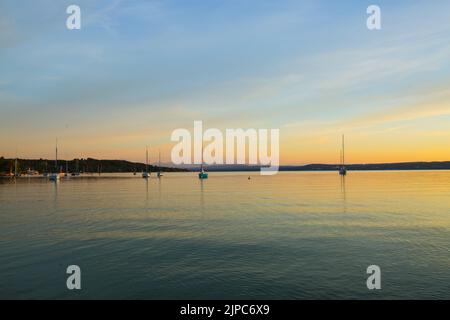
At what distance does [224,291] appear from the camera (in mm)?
15859

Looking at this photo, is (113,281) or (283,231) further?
(283,231)

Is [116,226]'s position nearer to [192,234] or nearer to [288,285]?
[192,234]

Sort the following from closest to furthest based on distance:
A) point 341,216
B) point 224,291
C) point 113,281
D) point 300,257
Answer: point 224,291
point 113,281
point 300,257
point 341,216

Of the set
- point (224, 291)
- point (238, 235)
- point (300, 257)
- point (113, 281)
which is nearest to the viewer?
point (224, 291)

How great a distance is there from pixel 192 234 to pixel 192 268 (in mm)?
9930

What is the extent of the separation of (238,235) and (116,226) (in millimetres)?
11490

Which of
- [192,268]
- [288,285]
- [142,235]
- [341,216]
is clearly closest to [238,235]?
[142,235]

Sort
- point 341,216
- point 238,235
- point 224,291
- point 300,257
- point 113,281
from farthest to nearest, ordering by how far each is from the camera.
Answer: point 341,216 → point 238,235 → point 300,257 → point 113,281 → point 224,291

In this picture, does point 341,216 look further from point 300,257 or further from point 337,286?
point 337,286

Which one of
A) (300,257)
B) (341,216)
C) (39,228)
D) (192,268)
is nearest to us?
(192,268)

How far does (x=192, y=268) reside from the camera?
63.4ft
